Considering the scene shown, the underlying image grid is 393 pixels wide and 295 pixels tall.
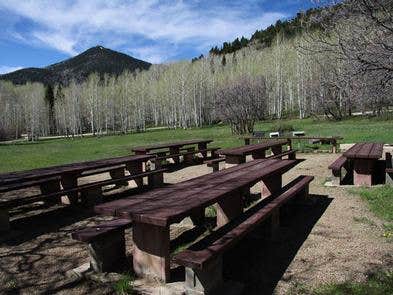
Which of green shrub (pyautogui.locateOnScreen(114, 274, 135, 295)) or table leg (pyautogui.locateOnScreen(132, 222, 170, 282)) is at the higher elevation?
table leg (pyautogui.locateOnScreen(132, 222, 170, 282))

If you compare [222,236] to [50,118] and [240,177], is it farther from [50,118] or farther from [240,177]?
[50,118]

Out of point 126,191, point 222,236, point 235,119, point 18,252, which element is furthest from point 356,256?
point 235,119

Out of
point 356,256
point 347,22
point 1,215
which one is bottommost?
point 356,256

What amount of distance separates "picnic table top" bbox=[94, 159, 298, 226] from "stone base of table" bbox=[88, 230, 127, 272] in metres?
0.39

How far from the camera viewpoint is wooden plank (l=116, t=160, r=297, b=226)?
3.28 meters

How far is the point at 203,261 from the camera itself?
296 centimetres

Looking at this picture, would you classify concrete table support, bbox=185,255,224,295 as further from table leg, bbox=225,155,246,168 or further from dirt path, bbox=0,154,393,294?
table leg, bbox=225,155,246,168

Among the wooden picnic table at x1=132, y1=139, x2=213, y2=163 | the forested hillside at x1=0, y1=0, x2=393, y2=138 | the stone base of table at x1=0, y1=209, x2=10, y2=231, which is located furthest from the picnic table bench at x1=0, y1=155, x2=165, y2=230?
the forested hillside at x1=0, y1=0, x2=393, y2=138

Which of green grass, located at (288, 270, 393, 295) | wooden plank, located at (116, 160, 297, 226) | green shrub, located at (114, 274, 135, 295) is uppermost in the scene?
wooden plank, located at (116, 160, 297, 226)

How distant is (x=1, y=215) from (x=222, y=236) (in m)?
3.51

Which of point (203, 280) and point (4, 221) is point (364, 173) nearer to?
point (203, 280)

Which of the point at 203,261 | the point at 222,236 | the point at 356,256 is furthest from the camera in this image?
the point at 356,256

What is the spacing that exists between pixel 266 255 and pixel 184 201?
126 centimetres

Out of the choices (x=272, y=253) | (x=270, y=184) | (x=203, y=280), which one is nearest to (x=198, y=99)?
(x=270, y=184)
